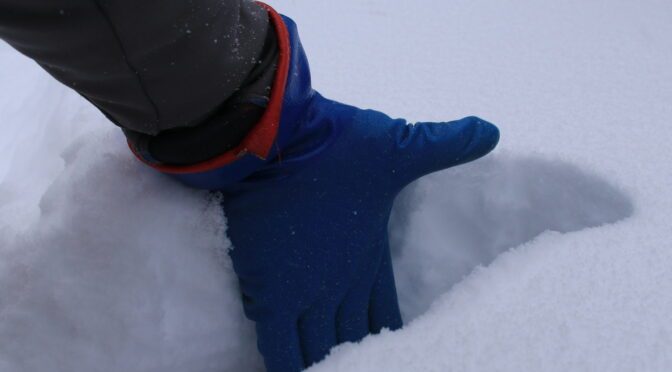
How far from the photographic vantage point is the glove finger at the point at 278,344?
709 millimetres

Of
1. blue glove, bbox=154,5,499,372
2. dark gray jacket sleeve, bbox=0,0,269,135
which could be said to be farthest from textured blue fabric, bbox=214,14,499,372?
dark gray jacket sleeve, bbox=0,0,269,135

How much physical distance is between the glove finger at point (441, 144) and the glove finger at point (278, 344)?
273mm

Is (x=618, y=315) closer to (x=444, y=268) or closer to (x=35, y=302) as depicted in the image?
(x=444, y=268)

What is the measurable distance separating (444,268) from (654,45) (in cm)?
73

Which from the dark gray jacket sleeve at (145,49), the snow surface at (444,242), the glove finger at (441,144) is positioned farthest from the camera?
the glove finger at (441,144)

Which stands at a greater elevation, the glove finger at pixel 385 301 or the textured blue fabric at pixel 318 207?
the textured blue fabric at pixel 318 207

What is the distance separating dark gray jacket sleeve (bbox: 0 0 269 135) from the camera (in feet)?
1.55

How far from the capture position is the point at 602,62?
41.4 inches

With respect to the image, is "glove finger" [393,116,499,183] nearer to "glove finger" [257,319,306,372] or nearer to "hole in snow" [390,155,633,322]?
"hole in snow" [390,155,633,322]

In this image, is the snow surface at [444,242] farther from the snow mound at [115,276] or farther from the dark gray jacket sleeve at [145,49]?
the dark gray jacket sleeve at [145,49]

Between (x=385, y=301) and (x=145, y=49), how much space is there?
1.60 feet

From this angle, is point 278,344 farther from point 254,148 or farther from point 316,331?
point 254,148

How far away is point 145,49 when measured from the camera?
516mm

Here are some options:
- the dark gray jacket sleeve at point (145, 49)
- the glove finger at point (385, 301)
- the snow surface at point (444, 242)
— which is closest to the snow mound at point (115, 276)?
A: the snow surface at point (444, 242)
